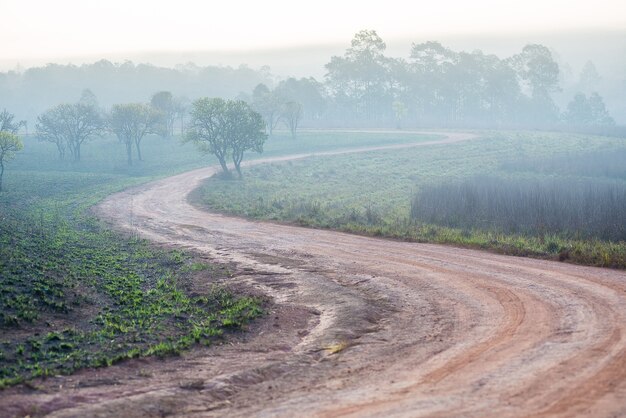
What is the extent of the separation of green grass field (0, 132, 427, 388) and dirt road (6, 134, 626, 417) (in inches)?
49.0

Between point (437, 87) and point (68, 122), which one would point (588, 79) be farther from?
point (68, 122)

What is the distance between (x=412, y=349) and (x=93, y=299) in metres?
9.39

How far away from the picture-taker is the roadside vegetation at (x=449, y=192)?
25750mm

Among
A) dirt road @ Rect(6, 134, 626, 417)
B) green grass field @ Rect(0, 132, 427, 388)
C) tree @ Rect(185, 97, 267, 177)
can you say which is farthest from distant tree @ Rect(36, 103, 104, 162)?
dirt road @ Rect(6, 134, 626, 417)

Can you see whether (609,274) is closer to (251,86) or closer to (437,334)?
(437,334)

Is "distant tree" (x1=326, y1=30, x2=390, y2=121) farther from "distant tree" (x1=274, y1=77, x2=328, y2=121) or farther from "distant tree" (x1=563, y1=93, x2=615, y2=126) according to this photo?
"distant tree" (x1=563, y1=93, x2=615, y2=126)

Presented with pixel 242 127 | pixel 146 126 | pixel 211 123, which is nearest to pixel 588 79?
pixel 146 126

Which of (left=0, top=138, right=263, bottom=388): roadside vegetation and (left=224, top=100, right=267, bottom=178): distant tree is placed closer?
(left=0, top=138, right=263, bottom=388): roadside vegetation

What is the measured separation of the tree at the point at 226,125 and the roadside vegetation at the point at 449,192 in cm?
373

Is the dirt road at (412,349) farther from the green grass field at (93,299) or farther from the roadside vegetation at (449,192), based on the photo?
the roadside vegetation at (449,192)

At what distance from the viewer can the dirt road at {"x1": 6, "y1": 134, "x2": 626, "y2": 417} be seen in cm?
935

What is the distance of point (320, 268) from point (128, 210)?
2339 centimetres

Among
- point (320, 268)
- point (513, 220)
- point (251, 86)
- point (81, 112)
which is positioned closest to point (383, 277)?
point (320, 268)

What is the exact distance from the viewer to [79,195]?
5078 cm
